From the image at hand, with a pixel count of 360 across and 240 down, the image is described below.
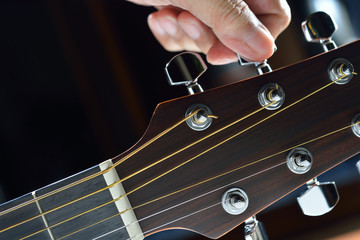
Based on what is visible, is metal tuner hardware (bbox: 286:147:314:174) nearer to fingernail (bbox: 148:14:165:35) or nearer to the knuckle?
the knuckle

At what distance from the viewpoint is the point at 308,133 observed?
54 centimetres

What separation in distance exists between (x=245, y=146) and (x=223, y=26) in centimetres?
19

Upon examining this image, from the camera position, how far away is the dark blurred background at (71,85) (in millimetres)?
1623

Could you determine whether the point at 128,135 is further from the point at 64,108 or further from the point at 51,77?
the point at 51,77

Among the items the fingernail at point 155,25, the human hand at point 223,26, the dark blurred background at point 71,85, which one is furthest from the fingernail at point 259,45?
the dark blurred background at point 71,85

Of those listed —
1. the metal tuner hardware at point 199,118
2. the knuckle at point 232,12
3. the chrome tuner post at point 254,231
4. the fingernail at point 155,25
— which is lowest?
the chrome tuner post at point 254,231

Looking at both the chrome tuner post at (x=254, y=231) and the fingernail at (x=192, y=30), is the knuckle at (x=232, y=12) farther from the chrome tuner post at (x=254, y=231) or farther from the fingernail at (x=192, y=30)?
the chrome tuner post at (x=254, y=231)

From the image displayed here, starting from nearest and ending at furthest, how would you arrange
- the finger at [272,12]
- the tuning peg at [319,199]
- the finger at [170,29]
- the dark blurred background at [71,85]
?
the tuning peg at [319,199] < the finger at [272,12] < the finger at [170,29] < the dark blurred background at [71,85]

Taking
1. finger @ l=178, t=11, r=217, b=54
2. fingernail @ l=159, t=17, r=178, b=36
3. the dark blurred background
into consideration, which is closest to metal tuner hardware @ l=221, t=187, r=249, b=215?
finger @ l=178, t=11, r=217, b=54

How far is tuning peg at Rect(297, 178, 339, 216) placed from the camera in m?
0.52

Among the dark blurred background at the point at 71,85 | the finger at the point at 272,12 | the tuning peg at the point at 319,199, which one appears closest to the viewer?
the tuning peg at the point at 319,199

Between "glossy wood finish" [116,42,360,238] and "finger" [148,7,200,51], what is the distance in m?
0.34

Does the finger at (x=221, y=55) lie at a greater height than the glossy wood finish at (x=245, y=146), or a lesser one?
greater

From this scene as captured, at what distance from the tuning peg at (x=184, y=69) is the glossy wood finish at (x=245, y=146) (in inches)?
1.0
